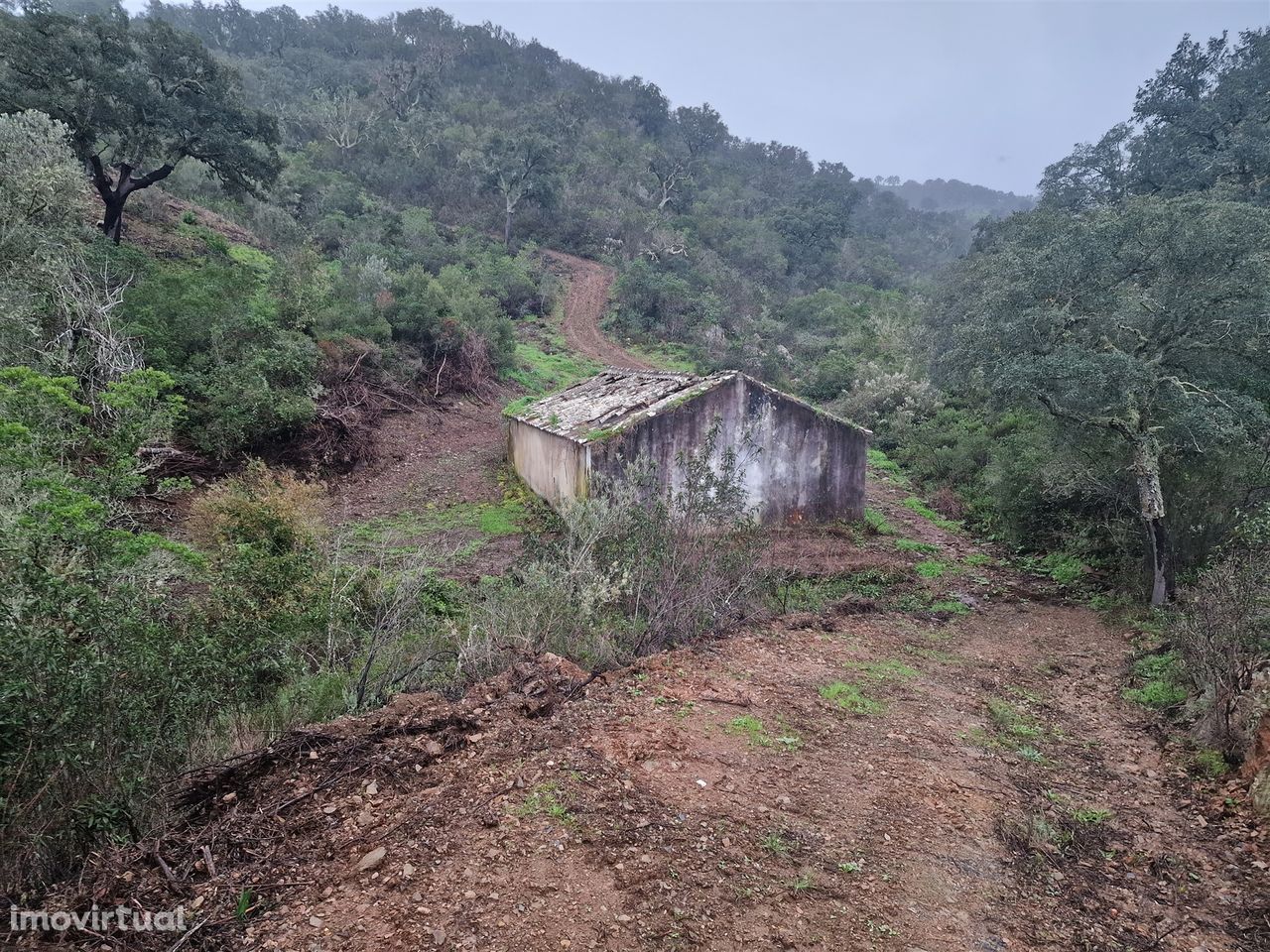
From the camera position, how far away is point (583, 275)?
1652 inches

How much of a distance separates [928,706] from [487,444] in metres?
16.0

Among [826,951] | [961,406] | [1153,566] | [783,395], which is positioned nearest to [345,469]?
[783,395]

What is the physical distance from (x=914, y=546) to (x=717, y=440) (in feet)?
16.3

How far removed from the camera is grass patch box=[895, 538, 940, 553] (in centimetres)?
1449

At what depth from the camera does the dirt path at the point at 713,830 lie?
3631mm

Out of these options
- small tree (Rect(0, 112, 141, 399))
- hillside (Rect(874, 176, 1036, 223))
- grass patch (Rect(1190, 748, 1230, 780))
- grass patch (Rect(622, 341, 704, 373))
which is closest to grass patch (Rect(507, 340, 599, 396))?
grass patch (Rect(622, 341, 704, 373))

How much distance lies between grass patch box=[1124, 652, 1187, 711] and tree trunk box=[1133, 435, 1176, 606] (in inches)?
93.5

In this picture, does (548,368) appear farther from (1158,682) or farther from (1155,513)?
(1158,682)

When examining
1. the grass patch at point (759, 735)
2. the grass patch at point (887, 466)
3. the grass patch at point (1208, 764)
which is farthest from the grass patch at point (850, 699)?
the grass patch at point (887, 466)

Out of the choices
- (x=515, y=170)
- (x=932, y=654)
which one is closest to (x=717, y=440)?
(x=932, y=654)

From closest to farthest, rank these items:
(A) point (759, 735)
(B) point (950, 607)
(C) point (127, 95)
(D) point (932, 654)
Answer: (A) point (759, 735)
(D) point (932, 654)
(B) point (950, 607)
(C) point (127, 95)

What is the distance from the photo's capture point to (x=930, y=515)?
685 inches

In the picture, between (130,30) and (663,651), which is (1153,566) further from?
(130,30)

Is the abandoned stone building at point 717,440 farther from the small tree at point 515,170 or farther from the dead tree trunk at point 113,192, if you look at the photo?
Result: the small tree at point 515,170
